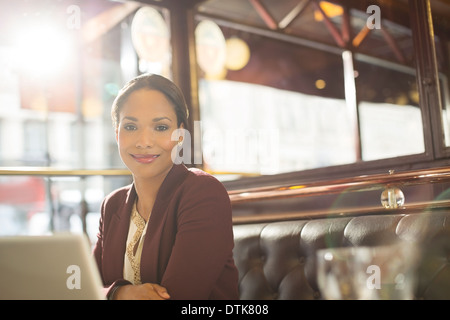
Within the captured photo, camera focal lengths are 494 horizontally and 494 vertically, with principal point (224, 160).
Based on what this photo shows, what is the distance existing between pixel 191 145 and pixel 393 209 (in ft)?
4.99

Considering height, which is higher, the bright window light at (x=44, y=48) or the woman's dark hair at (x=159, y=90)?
the bright window light at (x=44, y=48)

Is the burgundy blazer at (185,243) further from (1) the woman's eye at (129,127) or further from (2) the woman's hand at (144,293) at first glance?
(1) the woman's eye at (129,127)

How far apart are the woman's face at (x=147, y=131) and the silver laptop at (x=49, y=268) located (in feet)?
1.89

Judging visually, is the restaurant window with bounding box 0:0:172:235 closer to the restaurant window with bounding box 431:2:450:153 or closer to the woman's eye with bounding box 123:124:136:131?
the woman's eye with bounding box 123:124:136:131

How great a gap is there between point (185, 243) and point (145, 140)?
297 millimetres

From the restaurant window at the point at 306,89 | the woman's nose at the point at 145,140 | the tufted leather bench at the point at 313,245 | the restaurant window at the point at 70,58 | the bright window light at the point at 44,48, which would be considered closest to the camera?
the woman's nose at the point at 145,140

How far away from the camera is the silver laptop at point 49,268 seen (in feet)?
2.52

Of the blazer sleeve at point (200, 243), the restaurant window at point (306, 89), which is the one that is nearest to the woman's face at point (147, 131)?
the blazer sleeve at point (200, 243)

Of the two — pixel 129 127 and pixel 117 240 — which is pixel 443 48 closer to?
pixel 129 127

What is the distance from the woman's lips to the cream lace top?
18 cm

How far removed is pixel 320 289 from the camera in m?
1.76

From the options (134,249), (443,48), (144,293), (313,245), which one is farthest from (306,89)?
(144,293)

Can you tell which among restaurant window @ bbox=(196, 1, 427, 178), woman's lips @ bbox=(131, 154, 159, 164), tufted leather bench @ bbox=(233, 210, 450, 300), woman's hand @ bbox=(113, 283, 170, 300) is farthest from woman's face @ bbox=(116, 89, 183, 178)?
restaurant window @ bbox=(196, 1, 427, 178)
